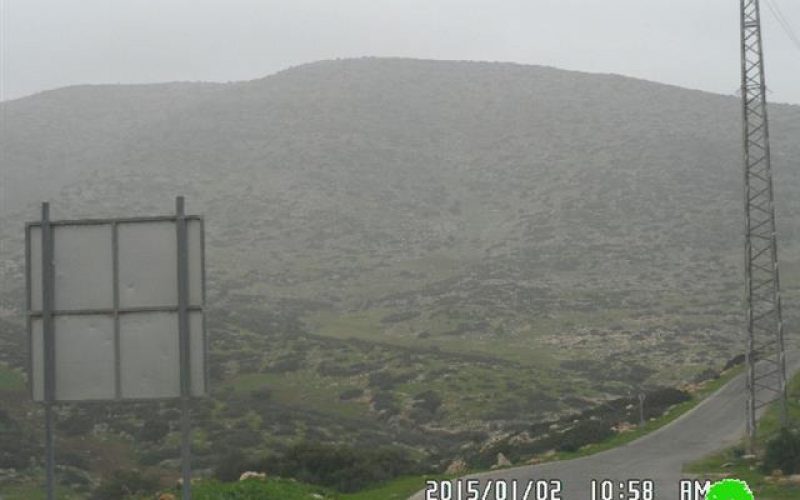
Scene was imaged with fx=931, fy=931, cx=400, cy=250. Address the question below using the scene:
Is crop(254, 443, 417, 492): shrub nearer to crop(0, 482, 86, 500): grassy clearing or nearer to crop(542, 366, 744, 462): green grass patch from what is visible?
crop(542, 366, 744, 462): green grass patch

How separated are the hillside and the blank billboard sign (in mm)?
20096

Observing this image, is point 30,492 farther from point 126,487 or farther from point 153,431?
point 153,431

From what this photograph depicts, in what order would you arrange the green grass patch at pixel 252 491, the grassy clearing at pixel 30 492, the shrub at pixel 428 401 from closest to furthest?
the green grass patch at pixel 252 491
the grassy clearing at pixel 30 492
the shrub at pixel 428 401

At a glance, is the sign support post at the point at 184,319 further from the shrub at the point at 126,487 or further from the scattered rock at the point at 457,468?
the scattered rock at the point at 457,468

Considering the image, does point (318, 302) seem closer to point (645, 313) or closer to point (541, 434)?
point (645, 313)

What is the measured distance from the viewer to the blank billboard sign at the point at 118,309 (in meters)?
7.37

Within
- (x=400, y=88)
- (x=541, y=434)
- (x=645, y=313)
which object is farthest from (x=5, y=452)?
(x=400, y=88)

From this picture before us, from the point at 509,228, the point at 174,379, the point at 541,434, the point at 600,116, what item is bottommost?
the point at 541,434

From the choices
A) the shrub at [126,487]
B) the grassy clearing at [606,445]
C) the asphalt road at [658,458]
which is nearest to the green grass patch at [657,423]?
the grassy clearing at [606,445]

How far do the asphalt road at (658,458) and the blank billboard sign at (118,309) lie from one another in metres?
9.80

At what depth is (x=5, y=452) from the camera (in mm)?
25531

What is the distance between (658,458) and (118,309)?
53.7ft

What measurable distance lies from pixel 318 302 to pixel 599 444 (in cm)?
5310

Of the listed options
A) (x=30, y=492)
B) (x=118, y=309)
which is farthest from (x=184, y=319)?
(x=30, y=492)
